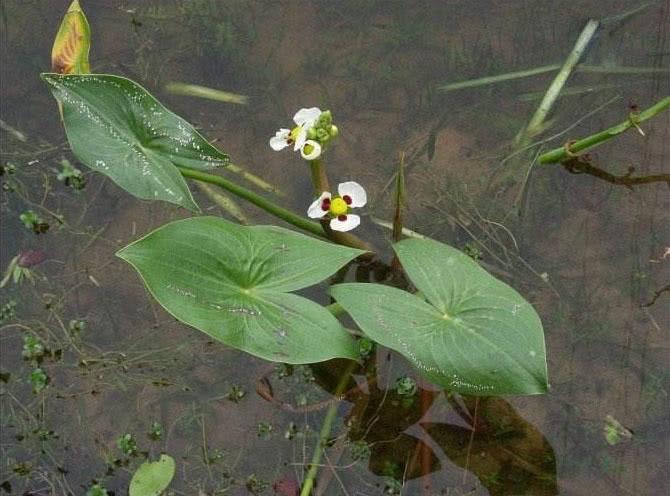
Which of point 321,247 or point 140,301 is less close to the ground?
point 321,247

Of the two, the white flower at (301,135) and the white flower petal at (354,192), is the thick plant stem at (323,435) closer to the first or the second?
the white flower petal at (354,192)

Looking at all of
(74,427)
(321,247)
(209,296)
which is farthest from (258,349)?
(74,427)

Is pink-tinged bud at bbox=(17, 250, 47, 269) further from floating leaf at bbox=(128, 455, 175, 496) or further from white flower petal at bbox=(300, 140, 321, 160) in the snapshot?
white flower petal at bbox=(300, 140, 321, 160)

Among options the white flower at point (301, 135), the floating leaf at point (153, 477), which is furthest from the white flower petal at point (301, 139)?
the floating leaf at point (153, 477)

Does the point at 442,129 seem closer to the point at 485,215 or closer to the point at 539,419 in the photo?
the point at 485,215

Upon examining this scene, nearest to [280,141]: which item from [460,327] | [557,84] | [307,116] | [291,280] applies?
[307,116]
